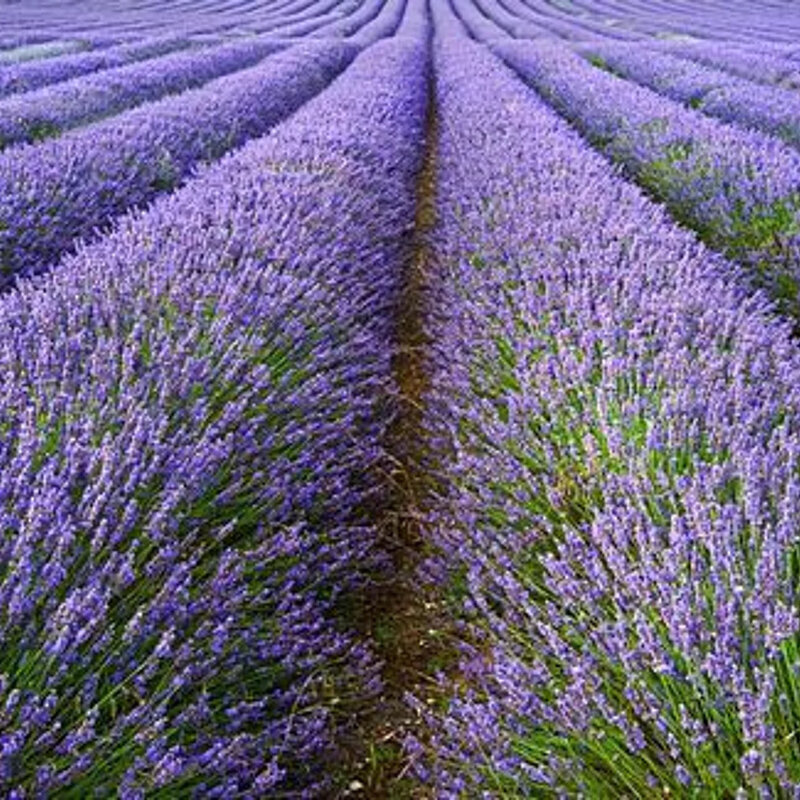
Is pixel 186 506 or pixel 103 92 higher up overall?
pixel 103 92

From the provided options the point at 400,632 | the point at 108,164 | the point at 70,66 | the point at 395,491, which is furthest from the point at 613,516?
the point at 70,66

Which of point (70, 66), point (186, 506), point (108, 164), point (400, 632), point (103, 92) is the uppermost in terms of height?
point (70, 66)

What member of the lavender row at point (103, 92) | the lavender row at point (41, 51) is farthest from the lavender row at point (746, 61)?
the lavender row at point (41, 51)

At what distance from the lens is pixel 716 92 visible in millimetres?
8828

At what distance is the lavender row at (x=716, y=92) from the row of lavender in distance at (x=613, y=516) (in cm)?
409

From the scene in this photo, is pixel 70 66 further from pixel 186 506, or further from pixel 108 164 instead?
pixel 186 506

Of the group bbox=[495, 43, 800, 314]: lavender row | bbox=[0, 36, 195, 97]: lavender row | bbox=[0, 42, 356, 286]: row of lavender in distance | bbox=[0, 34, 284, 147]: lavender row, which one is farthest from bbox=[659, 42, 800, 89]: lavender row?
bbox=[0, 36, 195, 97]: lavender row

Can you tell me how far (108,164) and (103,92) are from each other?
3477 millimetres

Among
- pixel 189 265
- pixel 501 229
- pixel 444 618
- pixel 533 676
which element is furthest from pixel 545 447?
pixel 501 229

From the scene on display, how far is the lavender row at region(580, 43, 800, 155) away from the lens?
24.7ft

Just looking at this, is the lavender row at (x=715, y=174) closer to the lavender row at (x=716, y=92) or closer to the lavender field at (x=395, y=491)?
the lavender field at (x=395, y=491)

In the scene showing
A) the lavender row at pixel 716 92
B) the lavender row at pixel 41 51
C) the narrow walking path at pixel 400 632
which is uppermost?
the lavender row at pixel 41 51

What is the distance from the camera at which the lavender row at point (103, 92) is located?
6909mm

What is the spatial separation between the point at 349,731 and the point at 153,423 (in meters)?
0.76
